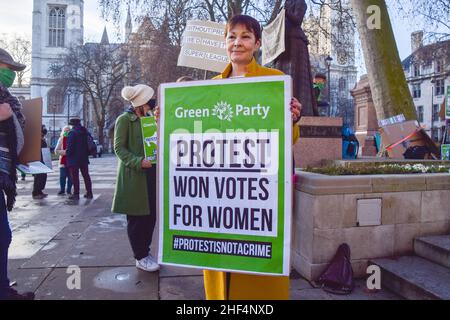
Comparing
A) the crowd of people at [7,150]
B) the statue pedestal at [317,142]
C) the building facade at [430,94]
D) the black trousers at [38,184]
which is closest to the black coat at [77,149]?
the black trousers at [38,184]

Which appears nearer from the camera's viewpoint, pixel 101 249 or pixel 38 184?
pixel 101 249

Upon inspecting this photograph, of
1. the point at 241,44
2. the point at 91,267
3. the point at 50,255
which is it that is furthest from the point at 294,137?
the point at 50,255

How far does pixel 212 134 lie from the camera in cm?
231

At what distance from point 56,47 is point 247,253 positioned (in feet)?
297

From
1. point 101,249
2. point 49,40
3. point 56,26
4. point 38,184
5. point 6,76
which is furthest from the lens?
point 49,40

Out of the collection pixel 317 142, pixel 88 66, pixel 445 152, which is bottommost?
pixel 445 152

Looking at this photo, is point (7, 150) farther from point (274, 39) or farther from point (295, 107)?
point (274, 39)

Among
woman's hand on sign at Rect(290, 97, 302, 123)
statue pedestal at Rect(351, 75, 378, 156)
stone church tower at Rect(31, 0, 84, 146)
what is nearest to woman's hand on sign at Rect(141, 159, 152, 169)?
woman's hand on sign at Rect(290, 97, 302, 123)

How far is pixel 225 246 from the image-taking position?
228cm

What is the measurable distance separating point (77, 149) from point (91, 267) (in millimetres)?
5672

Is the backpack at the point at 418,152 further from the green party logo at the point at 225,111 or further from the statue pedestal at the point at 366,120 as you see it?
the statue pedestal at the point at 366,120

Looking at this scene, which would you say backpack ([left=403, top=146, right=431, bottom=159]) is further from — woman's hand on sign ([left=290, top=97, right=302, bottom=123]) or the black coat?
the black coat

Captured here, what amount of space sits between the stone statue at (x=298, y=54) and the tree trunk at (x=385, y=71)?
1.38m

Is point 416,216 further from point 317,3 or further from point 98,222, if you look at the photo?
point 317,3
